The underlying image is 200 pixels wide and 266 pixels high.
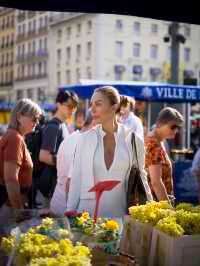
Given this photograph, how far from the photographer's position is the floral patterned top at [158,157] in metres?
4.47

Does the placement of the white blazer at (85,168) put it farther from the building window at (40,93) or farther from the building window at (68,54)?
the building window at (40,93)

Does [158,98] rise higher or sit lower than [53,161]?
higher

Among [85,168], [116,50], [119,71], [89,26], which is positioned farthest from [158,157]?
[89,26]

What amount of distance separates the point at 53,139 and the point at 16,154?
1.39 metres

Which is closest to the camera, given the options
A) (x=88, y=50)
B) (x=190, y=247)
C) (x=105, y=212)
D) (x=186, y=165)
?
(x=190, y=247)

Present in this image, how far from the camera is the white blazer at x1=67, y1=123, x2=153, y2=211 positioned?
3.54m

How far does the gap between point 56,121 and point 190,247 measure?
3150 mm

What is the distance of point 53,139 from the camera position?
5.27 metres

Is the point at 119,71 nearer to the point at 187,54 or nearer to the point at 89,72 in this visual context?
the point at 89,72

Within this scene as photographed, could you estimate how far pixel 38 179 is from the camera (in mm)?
5457

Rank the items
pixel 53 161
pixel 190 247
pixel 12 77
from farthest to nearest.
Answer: pixel 12 77 → pixel 53 161 → pixel 190 247

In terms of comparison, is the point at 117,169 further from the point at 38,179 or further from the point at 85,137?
the point at 38,179

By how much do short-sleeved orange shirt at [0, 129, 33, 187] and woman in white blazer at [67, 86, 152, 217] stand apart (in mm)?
505

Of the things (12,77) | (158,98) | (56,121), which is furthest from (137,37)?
(56,121)
